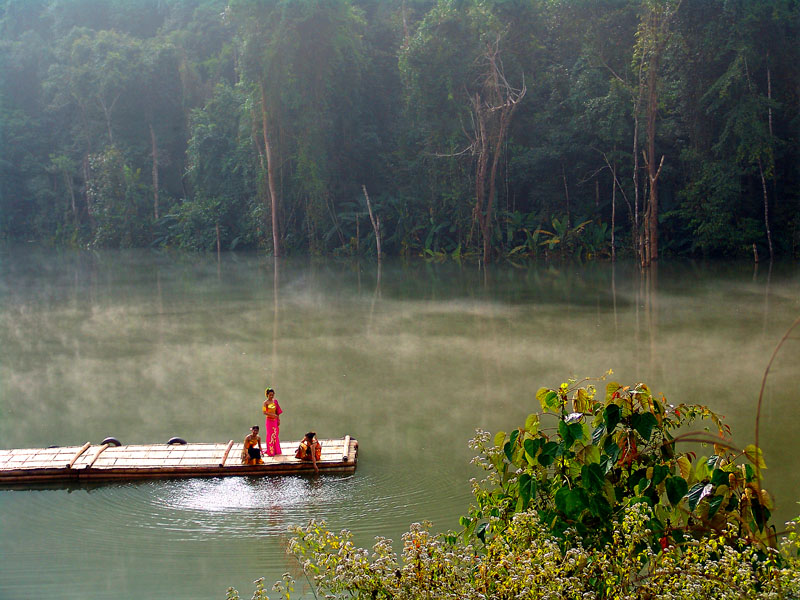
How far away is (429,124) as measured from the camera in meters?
29.9

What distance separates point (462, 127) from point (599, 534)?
25985mm

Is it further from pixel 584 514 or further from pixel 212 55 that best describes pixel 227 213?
pixel 584 514

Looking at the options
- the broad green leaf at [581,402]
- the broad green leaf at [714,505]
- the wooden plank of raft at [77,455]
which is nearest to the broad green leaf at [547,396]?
the broad green leaf at [581,402]

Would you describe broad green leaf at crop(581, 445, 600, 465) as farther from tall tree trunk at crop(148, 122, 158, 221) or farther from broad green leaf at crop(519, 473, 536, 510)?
tall tree trunk at crop(148, 122, 158, 221)

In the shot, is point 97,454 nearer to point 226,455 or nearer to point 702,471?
point 226,455

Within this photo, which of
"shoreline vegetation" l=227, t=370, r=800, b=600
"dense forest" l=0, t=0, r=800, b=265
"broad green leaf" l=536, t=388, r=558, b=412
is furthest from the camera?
"dense forest" l=0, t=0, r=800, b=265

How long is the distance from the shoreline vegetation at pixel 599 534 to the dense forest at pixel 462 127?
21045 mm

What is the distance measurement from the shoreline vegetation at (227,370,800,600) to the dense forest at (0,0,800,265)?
2104cm

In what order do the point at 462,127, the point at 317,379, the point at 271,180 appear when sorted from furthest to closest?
the point at 271,180 → the point at 462,127 → the point at 317,379

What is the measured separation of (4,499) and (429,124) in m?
24.5

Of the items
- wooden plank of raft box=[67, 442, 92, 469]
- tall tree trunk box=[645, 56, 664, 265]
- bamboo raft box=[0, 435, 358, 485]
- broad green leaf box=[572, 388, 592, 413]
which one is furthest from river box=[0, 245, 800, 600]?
broad green leaf box=[572, 388, 592, 413]

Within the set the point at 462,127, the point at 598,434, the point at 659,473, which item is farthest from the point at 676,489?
the point at 462,127

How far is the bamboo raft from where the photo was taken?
285 inches

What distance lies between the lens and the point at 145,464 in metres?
7.31
